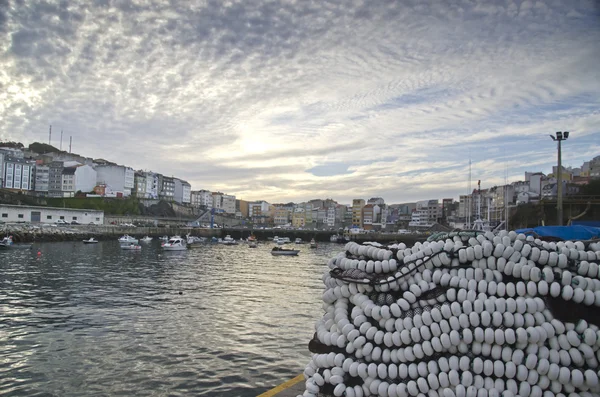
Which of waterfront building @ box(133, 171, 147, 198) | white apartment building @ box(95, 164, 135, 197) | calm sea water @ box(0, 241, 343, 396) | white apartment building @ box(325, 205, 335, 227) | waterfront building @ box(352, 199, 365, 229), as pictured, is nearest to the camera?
calm sea water @ box(0, 241, 343, 396)

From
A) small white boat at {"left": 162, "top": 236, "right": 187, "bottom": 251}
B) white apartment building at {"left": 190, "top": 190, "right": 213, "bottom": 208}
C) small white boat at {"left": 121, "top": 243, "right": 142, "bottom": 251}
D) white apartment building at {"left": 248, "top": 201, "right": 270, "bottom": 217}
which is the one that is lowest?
small white boat at {"left": 121, "top": 243, "right": 142, "bottom": 251}

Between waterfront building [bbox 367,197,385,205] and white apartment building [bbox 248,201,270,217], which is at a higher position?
waterfront building [bbox 367,197,385,205]

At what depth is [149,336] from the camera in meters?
10.4

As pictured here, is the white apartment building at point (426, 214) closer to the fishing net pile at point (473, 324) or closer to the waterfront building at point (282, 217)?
the waterfront building at point (282, 217)

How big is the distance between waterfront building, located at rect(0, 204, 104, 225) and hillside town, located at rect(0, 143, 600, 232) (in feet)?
87.6

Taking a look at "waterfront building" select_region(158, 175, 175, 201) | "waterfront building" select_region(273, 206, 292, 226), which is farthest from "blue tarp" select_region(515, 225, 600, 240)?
"waterfront building" select_region(273, 206, 292, 226)

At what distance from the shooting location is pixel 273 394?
5.79 metres

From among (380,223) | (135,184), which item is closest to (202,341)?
(135,184)

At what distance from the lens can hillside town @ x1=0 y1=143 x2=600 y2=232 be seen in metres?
94.2

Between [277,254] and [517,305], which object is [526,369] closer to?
[517,305]

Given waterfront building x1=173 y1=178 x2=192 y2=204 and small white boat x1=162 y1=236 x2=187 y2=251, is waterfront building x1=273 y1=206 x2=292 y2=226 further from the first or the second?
small white boat x1=162 y1=236 x2=187 y2=251

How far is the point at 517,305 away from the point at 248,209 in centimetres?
18727

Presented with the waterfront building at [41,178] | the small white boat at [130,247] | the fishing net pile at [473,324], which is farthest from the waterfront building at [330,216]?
the fishing net pile at [473,324]

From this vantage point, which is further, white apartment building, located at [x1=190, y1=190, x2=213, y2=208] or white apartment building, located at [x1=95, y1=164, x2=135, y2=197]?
white apartment building, located at [x1=190, y1=190, x2=213, y2=208]
